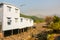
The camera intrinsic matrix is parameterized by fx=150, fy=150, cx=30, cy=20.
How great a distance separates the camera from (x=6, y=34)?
114 feet

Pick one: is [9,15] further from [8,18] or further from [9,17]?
[8,18]

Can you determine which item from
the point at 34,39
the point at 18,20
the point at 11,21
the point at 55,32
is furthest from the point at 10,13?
the point at 55,32

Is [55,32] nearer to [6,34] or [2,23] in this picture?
[6,34]

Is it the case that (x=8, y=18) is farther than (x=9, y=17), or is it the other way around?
(x=9, y=17)

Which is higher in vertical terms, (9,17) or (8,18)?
(9,17)

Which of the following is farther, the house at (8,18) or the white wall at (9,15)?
the white wall at (9,15)

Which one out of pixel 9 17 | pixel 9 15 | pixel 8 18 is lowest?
pixel 8 18

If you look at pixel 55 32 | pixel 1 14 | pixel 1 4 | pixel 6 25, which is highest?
pixel 1 4

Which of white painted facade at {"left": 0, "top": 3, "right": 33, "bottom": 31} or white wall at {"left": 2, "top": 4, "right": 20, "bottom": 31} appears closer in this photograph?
white painted facade at {"left": 0, "top": 3, "right": 33, "bottom": 31}

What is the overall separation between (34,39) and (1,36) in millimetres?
7457

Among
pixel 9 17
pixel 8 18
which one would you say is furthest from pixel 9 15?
pixel 8 18

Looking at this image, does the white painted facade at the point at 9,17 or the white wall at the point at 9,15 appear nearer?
the white painted facade at the point at 9,17

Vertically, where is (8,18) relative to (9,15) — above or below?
below

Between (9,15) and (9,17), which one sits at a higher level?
(9,15)
